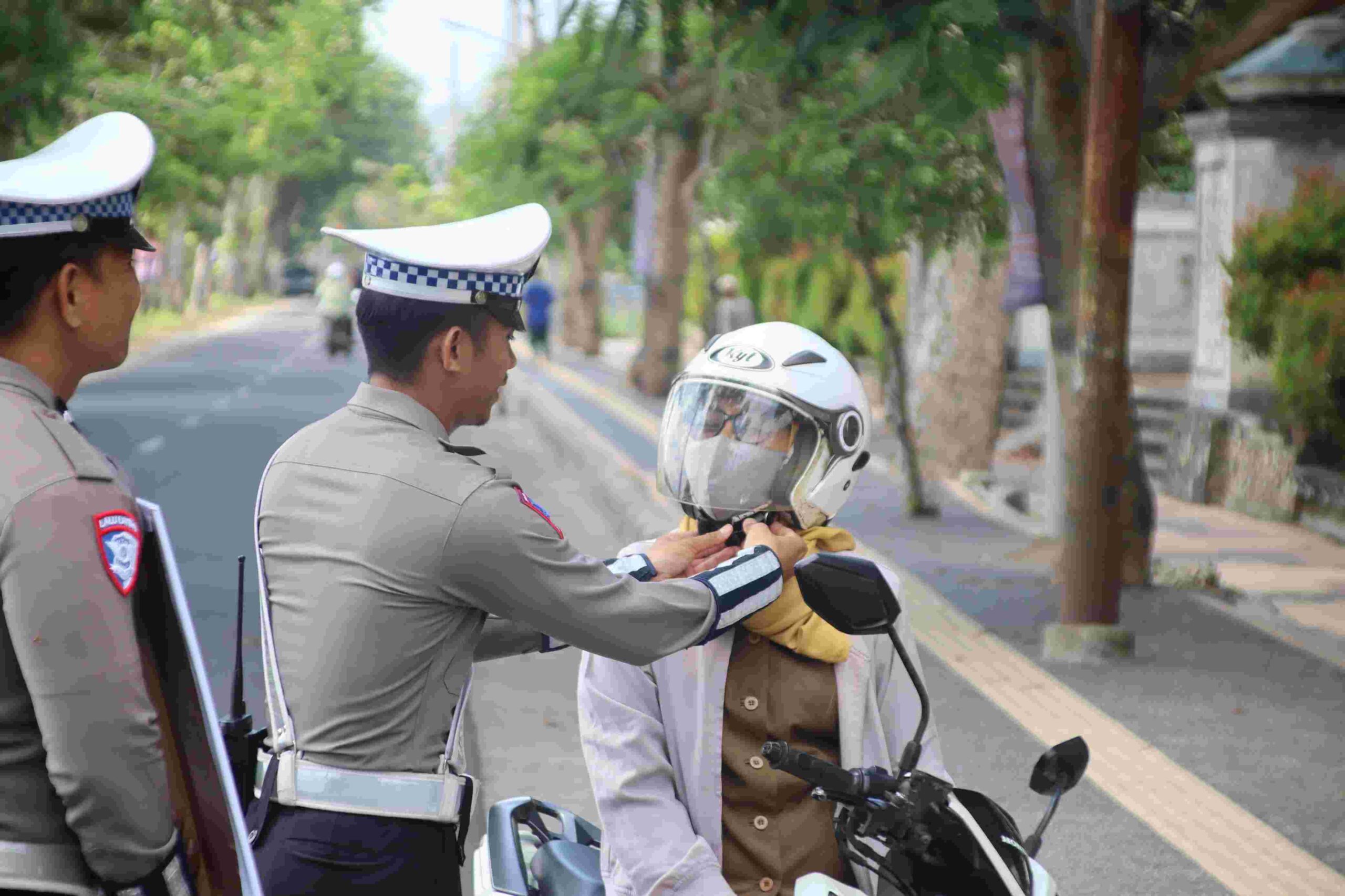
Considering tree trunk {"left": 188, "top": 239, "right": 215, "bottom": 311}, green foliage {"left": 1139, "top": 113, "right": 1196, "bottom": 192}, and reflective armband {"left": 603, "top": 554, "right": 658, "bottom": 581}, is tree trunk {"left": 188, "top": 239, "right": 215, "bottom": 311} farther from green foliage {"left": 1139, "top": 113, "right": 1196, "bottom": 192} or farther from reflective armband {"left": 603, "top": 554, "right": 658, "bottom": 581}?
reflective armband {"left": 603, "top": 554, "right": 658, "bottom": 581}

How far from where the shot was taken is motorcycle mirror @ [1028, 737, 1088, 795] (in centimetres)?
288

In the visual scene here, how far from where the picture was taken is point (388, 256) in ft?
8.83

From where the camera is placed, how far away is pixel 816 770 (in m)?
2.54

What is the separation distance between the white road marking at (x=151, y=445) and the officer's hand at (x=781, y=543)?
16.4 m

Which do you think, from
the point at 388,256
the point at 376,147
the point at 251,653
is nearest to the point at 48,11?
the point at 251,653

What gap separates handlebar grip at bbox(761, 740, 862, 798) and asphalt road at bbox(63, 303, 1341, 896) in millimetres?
3110

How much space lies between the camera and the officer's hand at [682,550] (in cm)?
306

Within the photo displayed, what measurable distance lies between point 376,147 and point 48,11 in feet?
281

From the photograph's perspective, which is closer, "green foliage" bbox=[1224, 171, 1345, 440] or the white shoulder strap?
the white shoulder strap

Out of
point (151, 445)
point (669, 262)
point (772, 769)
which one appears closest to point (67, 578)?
point (772, 769)

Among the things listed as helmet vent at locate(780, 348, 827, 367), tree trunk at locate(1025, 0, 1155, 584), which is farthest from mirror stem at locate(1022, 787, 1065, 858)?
tree trunk at locate(1025, 0, 1155, 584)

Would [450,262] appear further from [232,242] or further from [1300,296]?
[232,242]

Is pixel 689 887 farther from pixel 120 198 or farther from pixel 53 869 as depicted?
pixel 120 198

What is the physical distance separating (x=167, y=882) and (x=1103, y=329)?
723 centimetres
